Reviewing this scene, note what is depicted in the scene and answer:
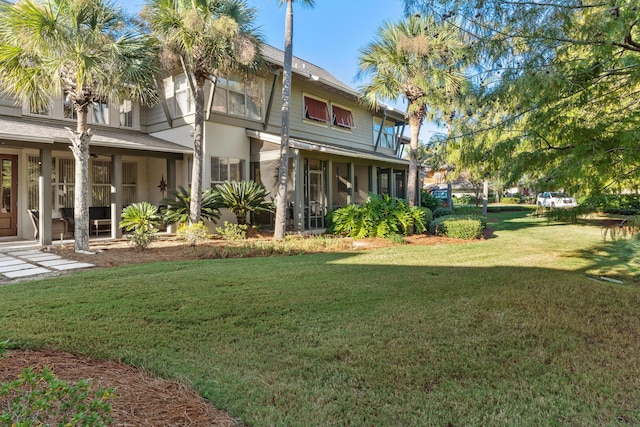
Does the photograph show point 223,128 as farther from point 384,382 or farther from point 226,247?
point 384,382

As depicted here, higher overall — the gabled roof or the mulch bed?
the gabled roof

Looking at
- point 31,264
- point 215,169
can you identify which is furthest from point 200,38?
point 31,264

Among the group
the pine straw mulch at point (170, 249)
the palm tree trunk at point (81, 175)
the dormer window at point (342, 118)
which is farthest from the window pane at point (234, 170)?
the dormer window at point (342, 118)

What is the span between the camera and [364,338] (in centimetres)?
391

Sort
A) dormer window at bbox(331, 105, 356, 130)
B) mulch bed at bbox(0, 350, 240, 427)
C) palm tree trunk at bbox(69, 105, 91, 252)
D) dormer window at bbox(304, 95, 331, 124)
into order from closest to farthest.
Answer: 1. mulch bed at bbox(0, 350, 240, 427)
2. palm tree trunk at bbox(69, 105, 91, 252)
3. dormer window at bbox(304, 95, 331, 124)
4. dormer window at bbox(331, 105, 356, 130)

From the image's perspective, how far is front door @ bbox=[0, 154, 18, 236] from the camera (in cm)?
1176

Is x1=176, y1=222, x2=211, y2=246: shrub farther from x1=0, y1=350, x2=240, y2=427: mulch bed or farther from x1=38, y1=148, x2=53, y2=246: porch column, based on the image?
x1=0, y1=350, x2=240, y2=427: mulch bed

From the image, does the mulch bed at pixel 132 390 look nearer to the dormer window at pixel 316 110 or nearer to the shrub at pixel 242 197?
the shrub at pixel 242 197

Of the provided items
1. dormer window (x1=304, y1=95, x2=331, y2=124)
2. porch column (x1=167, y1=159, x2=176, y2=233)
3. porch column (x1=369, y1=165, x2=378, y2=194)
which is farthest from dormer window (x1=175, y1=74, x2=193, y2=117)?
porch column (x1=369, y1=165, x2=378, y2=194)

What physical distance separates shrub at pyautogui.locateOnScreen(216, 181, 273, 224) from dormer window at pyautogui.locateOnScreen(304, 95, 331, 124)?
5988 mm

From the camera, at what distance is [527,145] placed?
4.02 m

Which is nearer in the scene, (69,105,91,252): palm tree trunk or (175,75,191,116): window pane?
(69,105,91,252): palm tree trunk

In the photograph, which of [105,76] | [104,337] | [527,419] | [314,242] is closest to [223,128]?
[105,76]

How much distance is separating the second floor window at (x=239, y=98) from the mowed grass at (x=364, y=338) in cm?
793
